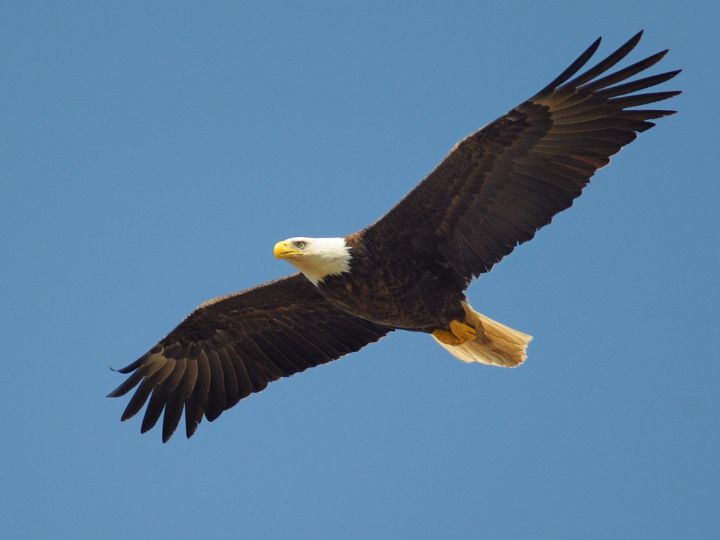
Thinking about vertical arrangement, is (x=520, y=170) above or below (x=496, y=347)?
above

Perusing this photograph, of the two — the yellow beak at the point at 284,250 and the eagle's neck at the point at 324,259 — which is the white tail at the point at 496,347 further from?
the yellow beak at the point at 284,250

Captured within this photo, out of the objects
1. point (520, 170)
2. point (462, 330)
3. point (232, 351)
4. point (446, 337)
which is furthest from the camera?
point (232, 351)

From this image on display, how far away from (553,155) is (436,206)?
1.23 meters

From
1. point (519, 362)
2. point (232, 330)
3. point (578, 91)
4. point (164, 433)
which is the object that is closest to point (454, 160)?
point (578, 91)

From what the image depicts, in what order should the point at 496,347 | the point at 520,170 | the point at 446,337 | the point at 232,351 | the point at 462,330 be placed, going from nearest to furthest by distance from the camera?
the point at 520,170 < the point at 462,330 < the point at 446,337 < the point at 496,347 < the point at 232,351

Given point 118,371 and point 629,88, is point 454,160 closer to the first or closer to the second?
point 629,88

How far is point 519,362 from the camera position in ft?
45.8

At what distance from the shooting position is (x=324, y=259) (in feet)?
42.0

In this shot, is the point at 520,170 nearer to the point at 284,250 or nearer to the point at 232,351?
the point at 284,250

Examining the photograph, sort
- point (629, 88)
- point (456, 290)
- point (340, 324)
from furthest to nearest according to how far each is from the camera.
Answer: point (340, 324), point (456, 290), point (629, 88)

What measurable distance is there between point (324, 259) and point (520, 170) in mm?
2087

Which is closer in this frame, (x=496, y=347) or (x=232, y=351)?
(x=496, y=347)

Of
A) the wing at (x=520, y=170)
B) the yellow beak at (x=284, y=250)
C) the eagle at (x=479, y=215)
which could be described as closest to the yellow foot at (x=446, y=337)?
the eagle at (x=479, y=215)

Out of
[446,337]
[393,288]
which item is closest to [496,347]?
[446,337]
